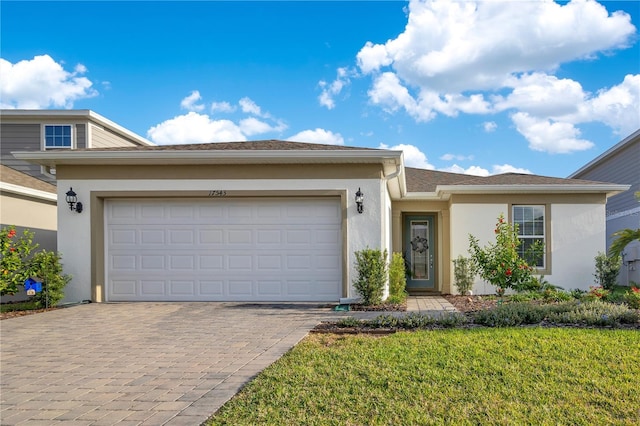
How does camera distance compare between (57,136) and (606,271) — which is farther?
(57,136)

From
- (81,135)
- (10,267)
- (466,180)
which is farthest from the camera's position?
(81,135)

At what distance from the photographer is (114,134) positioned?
1861cm

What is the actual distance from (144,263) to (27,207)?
4.46 m

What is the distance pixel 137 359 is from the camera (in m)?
5.46

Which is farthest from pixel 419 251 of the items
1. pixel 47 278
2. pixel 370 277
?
pixel 47 278

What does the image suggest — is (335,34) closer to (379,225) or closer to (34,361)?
(379,225)

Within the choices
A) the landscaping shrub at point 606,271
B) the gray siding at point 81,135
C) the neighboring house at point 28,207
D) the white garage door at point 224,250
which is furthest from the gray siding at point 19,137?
the landscaping shrub at point 606,271

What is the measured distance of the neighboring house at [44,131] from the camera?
16609mm

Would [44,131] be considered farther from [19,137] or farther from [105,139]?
[105,139]

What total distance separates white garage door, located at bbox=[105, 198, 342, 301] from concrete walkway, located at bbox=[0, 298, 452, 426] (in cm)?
104

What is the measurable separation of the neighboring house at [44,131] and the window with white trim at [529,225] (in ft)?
46.7

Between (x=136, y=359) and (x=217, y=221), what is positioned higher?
(x=217, y=221)

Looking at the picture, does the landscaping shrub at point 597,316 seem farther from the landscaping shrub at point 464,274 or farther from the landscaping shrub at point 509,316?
→ the landscaping shrub at point 464,274

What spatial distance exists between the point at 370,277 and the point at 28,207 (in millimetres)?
9358
